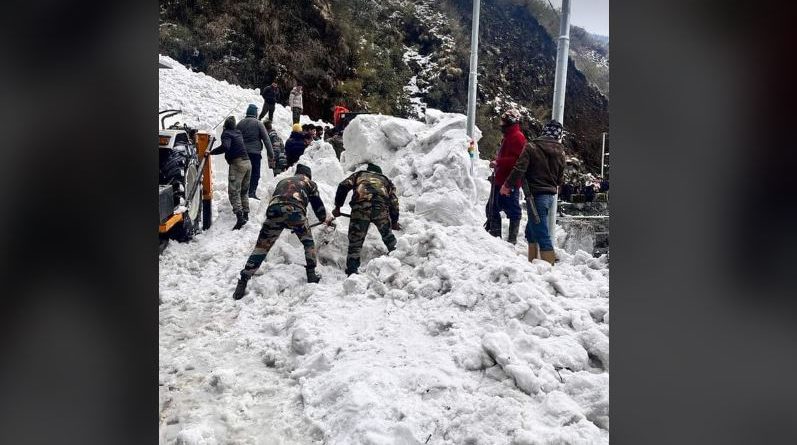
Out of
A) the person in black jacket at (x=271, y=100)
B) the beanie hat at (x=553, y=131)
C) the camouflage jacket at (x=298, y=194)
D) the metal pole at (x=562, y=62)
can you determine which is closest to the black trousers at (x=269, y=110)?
the person in black jacket at (x=271, y=100)

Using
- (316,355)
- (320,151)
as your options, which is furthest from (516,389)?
(320,151)

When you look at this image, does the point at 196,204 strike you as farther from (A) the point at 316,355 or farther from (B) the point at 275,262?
(A) the point at 316,355

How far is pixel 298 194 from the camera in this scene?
3342mm

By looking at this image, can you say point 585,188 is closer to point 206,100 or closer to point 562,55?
point 562,55

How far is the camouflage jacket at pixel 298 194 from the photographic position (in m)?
3.30

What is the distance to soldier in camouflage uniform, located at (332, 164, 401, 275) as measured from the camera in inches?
140

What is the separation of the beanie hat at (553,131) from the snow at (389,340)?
82 cm

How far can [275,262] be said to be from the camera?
3.43m

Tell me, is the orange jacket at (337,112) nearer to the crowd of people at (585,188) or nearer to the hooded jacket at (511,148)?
the hooded jacket at (511,148)
